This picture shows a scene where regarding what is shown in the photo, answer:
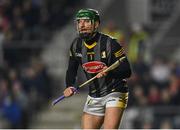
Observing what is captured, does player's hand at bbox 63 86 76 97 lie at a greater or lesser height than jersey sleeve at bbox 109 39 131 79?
lesser

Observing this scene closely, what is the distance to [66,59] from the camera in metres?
18.9

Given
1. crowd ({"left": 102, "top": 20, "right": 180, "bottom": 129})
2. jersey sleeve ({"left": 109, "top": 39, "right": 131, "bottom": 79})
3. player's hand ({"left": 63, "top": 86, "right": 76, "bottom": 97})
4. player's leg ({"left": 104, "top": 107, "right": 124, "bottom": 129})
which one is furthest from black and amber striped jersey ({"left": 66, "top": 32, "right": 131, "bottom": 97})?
crowd ({"left": 102, "top": 20, "right": 180, "bottom": 129})

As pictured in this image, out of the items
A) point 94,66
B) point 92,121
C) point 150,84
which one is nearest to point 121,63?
point 94,66

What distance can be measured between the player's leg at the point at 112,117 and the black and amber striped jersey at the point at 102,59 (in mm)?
252

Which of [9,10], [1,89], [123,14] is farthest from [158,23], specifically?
[1,89]

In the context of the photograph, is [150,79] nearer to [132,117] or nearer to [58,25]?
[132,117]

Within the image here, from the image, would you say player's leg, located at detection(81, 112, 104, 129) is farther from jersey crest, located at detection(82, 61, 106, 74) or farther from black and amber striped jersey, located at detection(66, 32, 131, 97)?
jersey crest, located at detection(82, 61, 106, 74)

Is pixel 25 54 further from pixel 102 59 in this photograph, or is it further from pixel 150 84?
pixel 102 59

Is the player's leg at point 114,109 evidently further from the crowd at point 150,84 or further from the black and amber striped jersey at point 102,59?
the crowd at point 150,84

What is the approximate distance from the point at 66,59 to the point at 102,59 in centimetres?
863

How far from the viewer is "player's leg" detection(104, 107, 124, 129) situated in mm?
10172

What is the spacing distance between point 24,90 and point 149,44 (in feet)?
10.4

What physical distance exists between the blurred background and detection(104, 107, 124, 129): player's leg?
5772mm

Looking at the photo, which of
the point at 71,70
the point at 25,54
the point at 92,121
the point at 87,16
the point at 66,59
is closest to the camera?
the point at 87,16
